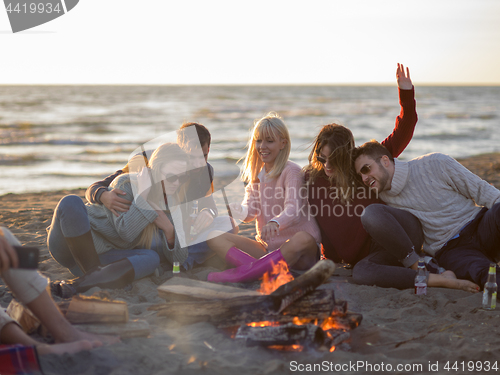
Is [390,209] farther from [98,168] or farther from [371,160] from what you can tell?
[98,168]

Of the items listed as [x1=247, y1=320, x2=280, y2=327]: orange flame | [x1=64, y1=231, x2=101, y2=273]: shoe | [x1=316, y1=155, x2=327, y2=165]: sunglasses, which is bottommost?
[x1=247, y1=320, x2=280, y2=327]: orange flame

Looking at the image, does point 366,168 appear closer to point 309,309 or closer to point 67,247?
point 309,309

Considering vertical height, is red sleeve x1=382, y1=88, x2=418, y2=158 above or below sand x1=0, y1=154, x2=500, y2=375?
above

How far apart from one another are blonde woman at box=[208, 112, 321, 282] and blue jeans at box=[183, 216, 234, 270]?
134 mm

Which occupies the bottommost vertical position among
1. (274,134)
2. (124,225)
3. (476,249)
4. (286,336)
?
(476,249)

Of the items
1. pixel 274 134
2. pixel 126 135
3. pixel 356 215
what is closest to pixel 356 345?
pixel 356 215

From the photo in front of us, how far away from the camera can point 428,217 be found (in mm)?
4191

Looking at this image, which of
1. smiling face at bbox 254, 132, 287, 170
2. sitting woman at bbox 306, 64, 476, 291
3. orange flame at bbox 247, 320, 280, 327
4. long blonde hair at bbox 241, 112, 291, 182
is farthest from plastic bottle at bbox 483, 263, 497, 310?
smiling face at bbox 254, 132, 287, 170

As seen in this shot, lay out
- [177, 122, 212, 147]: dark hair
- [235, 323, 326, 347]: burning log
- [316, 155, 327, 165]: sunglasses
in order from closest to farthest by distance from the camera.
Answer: [235, 323, 326, 347]: burning log, [316, 155, 327, 165]: sunglasses, [177, 122, 212, 147]: dark hair

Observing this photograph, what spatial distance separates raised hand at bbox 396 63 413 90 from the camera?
15.2ft

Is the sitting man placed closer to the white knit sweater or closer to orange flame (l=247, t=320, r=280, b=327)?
orange flame (l=247, t=320, r=280, b=327)

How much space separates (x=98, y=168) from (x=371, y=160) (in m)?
9.76

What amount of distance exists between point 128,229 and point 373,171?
242 cm

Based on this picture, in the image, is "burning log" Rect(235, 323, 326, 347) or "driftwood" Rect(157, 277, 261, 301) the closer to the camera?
"burning log" Rect(235, 323, 326, 347)
